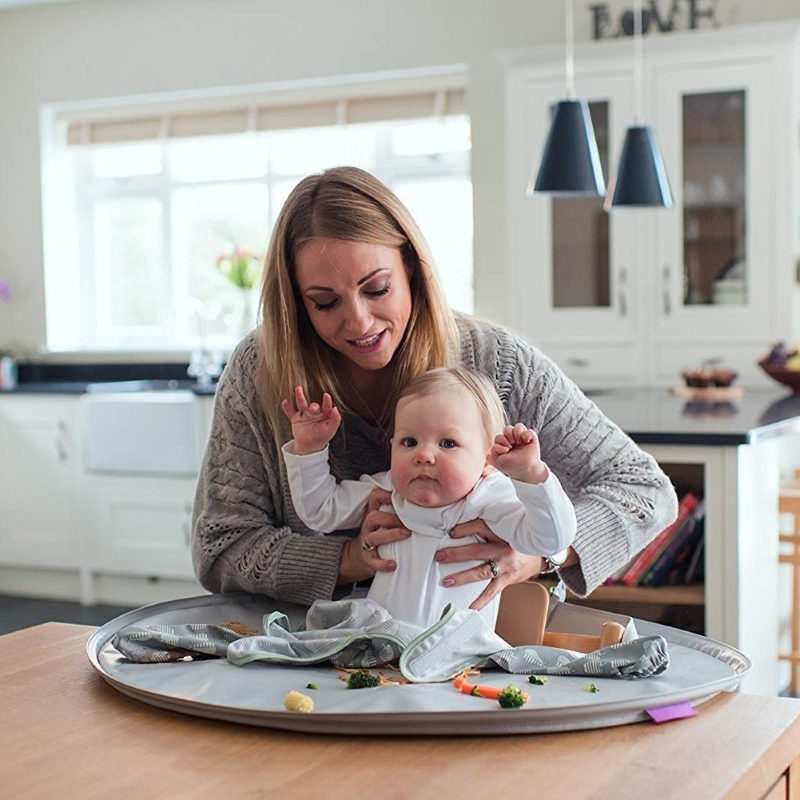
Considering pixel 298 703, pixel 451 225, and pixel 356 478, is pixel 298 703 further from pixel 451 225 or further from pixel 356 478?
pixel 451 225

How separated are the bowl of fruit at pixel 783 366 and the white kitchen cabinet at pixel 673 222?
0.34 metres

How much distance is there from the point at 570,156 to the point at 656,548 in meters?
1.31

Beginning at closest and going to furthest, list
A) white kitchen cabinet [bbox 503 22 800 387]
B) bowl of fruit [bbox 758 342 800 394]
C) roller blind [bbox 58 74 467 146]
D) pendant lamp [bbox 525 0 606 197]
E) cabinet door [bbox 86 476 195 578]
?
pendant lamp [bbox 525 0 606 197] → bowl of fruit [bbox 758 342 800 394] → white kitchen cabinet [bbox 503 22 800 387] → cabinet door [bbox 86 476 195 578] → roller blind [bbox 58 74 467 146]

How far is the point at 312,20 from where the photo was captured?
18.3 ft

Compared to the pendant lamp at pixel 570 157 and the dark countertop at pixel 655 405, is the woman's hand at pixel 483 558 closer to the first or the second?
the dark countertop at pixel 655 405

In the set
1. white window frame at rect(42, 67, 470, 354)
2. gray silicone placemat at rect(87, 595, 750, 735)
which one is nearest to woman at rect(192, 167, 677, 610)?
gray silicone placemat at rect(87, 595, 750, 735)

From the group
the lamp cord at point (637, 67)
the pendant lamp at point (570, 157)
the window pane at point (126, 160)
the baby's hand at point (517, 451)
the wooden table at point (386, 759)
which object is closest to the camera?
the wooden table at point (386, 759)

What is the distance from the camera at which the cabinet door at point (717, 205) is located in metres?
4.53

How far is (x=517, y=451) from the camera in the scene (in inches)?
51.9

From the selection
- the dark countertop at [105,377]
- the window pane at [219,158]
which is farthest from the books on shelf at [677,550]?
the window pane at [219,158]

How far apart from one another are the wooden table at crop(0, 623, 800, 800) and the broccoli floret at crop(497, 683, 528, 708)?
3 centimetres

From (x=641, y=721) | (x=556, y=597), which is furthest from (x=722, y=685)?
(x=556, y=597)

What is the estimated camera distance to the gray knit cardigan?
1606mm

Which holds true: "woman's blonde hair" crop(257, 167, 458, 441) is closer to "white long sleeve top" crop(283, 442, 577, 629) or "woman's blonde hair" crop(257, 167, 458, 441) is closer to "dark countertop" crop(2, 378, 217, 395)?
"white long sleeve top" crop(283, 442, 577, 629)
